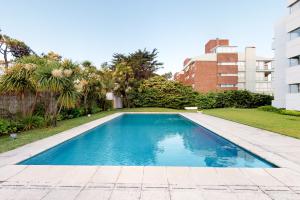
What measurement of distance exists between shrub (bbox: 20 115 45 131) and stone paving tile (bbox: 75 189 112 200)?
7902mm

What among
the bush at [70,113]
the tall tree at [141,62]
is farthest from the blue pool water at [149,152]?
the tall tree at [141,62]

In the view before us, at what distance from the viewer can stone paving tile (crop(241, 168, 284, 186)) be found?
4022 mm

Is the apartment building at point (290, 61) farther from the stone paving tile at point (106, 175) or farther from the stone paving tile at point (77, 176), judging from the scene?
the stone paving tile at point (77, 176)

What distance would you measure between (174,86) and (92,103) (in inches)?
449

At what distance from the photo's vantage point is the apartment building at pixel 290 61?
1845 centimetres

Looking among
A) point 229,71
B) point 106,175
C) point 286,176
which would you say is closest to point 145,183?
point 106,175

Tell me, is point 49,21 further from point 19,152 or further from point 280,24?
point 280,24

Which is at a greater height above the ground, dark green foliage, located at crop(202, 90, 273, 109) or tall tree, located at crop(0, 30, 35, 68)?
tall tree, located at crop(0, 30, 35, 68)

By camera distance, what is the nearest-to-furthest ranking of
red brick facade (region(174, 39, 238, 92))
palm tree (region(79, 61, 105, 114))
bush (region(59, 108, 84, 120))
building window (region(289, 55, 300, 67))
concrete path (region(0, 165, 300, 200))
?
concrete path (region(0, 165, 300, 200))
bush (region(59, 108, 84, 120))
building window (region(289, 55, 300, 67))
palm tree (region(79, 61, 105, 114))
red brick facade (region(174, 39, 238, 92))

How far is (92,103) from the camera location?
70.7 feet

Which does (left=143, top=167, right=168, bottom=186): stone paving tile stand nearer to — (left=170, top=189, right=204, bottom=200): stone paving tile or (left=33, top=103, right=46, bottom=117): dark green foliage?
(left=170, top=189, right=204, bottom=200): stone paving tile

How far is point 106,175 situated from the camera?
4445mm

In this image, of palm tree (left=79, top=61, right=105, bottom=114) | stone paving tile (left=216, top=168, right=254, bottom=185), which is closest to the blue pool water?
stone paving tile (left=216, top=168, right=254, bottom=185)

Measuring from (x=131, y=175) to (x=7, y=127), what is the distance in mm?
7119
